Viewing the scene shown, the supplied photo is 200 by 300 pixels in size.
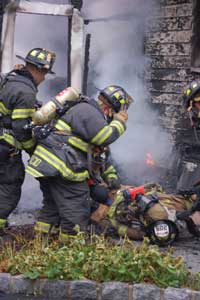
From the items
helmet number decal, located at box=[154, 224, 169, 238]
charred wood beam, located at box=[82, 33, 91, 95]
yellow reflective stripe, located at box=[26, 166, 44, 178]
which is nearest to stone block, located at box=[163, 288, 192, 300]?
helmet number decal, located at box=[154, 224, 169, 238]

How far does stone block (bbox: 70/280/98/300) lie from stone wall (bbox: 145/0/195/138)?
4.67 meters

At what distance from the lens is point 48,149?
614 centimetres

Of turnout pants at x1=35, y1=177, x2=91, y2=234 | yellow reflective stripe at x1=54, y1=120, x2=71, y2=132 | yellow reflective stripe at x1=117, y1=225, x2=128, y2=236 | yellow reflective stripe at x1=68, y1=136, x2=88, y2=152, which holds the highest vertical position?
yellow reflective stripe at x1=54, y1=120, x2=71, y2=132

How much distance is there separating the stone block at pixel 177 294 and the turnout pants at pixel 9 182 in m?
2.40

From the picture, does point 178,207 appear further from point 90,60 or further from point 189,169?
point 90,60

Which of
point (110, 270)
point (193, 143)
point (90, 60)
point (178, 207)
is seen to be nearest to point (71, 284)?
point (110, 270)

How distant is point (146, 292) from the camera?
4875 millimetres

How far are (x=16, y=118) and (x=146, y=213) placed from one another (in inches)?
68.5

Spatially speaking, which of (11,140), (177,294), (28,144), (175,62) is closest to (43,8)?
(175,62)

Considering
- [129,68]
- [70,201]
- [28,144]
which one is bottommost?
[70,201]

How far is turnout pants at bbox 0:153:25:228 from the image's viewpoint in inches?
259

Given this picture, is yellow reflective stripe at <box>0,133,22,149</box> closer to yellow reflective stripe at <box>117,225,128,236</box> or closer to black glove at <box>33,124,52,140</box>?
black glove at <box>33,124,52,140</box>

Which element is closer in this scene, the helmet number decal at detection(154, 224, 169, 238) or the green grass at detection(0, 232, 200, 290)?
the green grass at detection(0, 232, 200, 290)

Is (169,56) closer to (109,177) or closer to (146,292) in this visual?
(109,177)
